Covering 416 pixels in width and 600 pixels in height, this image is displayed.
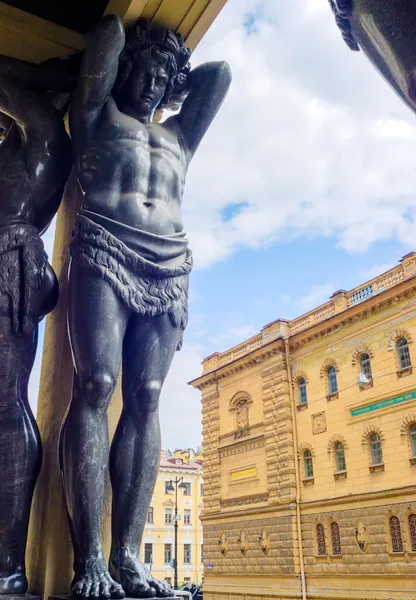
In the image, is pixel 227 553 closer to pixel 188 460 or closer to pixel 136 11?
pixel 188 460

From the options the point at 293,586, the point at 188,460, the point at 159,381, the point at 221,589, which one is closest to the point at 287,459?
the point at 293,586

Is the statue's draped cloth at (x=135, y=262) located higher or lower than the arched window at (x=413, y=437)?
lower

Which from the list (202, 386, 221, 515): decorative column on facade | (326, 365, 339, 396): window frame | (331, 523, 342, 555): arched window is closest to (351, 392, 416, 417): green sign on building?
(326, 365, 339, 396): window frame

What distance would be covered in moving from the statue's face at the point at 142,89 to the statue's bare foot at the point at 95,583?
1363 millimetres

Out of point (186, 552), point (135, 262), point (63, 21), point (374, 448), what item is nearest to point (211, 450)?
point (374, 448)

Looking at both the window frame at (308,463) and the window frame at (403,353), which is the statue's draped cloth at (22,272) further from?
the window frame at (308,463)

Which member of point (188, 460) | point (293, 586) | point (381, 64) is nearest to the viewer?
point (381, 64)

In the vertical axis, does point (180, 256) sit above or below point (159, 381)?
above

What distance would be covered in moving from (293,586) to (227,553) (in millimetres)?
3984

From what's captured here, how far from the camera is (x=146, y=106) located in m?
2.04

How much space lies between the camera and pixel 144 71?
2047 millimetres

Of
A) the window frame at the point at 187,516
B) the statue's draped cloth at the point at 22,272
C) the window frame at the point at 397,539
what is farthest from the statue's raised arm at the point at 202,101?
the window frame at the point at 187,516

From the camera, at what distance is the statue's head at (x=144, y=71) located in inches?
80.4

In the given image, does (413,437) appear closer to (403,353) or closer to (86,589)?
(403,353)
